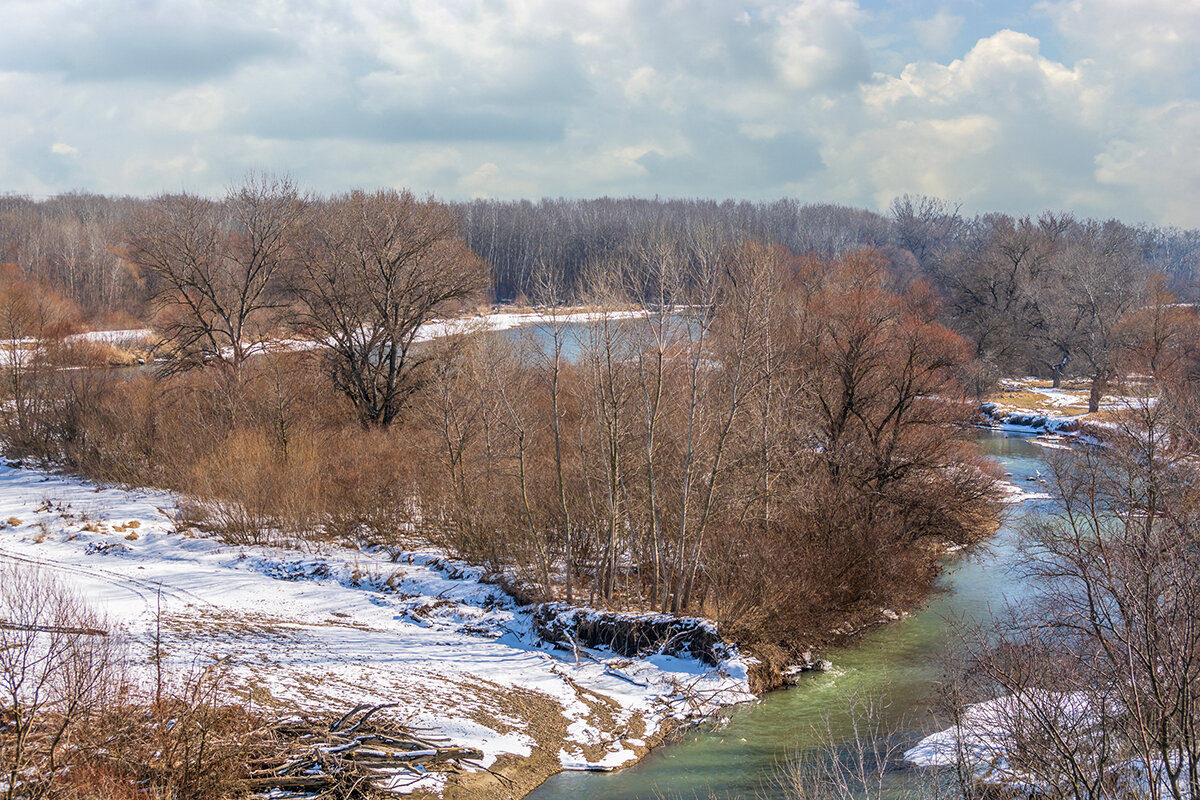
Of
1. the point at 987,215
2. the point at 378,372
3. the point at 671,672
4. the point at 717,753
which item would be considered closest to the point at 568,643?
the point at 671,672

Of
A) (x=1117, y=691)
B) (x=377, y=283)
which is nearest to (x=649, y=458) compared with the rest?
(x=1117, y=691)

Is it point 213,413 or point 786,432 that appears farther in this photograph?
point 213,413

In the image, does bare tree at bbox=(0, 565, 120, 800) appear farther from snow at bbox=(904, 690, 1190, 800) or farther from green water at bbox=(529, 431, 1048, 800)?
snow at bbox=(904, 690, 1190, 800)

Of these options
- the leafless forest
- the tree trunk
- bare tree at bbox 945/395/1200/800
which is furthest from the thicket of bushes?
the tree trunk

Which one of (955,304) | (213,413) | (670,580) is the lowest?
(670,580)

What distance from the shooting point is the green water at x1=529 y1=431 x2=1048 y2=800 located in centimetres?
1389

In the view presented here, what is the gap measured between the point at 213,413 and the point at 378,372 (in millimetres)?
6964

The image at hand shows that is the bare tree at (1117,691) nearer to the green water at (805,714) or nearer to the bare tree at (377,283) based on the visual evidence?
the green water at (805,714)

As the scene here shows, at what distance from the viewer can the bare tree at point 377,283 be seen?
36188 mm

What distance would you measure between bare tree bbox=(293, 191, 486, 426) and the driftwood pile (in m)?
25.0

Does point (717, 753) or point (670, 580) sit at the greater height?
point (670, 580)

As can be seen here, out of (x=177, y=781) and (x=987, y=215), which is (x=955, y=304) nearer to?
(x=177, y=781)

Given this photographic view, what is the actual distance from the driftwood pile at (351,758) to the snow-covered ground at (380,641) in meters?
0.51

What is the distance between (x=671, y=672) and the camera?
715 inches
